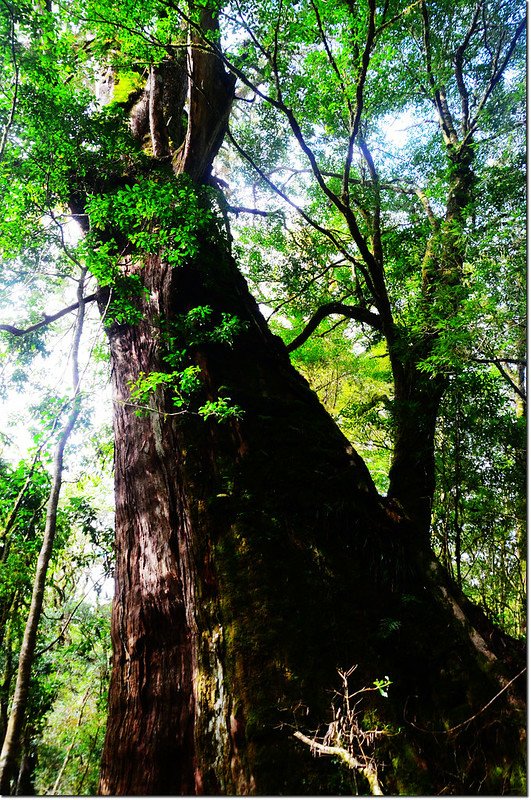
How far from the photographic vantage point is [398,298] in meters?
6.28

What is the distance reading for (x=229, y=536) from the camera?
264 centimetres

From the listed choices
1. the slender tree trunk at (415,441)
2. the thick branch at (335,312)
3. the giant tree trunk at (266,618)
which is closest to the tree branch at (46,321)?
the giant tree trunk at (266,618)

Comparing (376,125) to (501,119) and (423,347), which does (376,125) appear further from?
(423,347)

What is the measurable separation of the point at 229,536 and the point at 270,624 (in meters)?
0.58

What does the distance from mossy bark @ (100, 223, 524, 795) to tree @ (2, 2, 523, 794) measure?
0.4 inches

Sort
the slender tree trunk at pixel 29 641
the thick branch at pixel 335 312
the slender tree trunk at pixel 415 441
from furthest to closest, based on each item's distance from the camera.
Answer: the thick branch at pixel 335 312
the slender tree trunk at pixel 415 441
the slender tree trunk at pixel 29 641

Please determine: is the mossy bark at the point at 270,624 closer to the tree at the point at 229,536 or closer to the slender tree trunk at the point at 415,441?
the tree at the point at 229,536

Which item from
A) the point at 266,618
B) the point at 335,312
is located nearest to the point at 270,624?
the point at 266,618

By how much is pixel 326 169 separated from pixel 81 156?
4.45m

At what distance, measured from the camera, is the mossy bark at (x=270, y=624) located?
2.04 metres

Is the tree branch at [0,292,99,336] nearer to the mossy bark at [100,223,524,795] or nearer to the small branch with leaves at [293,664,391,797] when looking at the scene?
the mossy bark at [100,223,524,795]

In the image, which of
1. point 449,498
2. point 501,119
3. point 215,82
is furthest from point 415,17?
point 449,498

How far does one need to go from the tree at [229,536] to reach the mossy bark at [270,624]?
0.04ft

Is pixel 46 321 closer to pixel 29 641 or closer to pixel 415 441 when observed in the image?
pixel 29 641
